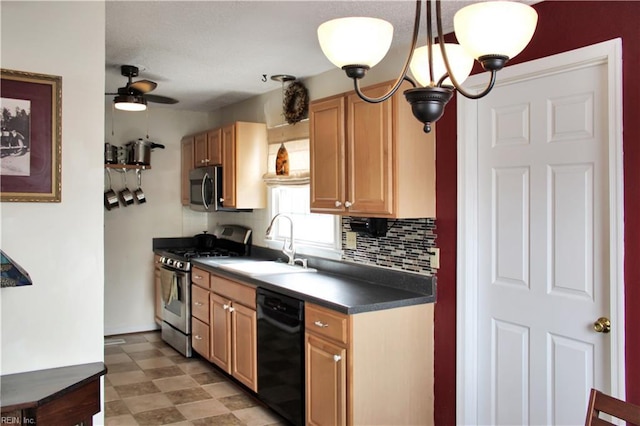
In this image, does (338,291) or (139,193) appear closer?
(338,291)

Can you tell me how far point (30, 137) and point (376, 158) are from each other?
173 centimetres

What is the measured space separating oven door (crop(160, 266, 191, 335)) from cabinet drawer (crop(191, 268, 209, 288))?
83mm

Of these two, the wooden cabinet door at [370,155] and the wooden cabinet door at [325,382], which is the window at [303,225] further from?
the wooden cabinet door at [325,382]

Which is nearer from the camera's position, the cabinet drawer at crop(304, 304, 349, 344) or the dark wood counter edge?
the dark wood counter edge

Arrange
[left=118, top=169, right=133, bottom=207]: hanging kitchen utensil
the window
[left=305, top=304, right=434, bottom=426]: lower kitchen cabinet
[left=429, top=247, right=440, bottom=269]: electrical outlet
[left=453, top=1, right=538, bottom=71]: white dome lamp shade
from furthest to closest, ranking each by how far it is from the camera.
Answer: [left=118, top=169, right=133, bottom=207]: hanging kitchen utensil, the window, [left=429, top=247, right=440, bottom=269]: electrical outlet, [left=305, top=304, right=434, bottom=426]: lower kitchen cabinet, [left=453, top=1, right=538, bottom=71]: white dome lamp shade

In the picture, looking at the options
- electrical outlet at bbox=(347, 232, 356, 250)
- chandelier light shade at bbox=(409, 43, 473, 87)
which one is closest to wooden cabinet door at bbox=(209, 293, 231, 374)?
electrical outlet at bbox=(347, 232, 356, 250)

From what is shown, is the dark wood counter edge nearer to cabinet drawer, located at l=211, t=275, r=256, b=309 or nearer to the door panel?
cabinet drawer, located at l=211, t=275, r=256, b=309

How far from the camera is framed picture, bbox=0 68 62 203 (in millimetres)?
2152

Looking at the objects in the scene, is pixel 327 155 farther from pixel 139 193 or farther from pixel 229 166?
pixel 139 193

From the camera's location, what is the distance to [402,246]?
3.36 meters

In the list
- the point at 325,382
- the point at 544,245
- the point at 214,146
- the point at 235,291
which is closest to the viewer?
the point at 544,245

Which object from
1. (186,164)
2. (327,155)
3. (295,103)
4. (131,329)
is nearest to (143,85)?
(295,103)

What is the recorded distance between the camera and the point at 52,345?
2.27m

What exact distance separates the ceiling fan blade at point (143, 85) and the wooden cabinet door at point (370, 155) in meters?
1.45
